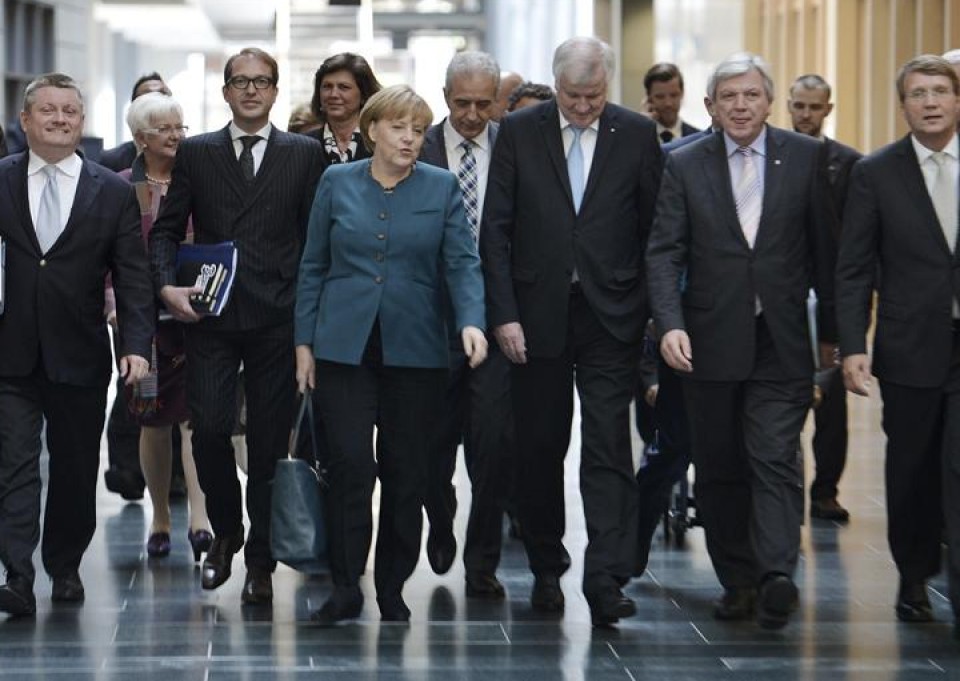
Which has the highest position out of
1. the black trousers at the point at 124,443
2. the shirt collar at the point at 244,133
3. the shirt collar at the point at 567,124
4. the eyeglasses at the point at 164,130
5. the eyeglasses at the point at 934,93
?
the eyeglasses at the point at 934,93

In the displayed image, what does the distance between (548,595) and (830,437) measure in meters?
2.74

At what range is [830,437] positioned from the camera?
9.70 m

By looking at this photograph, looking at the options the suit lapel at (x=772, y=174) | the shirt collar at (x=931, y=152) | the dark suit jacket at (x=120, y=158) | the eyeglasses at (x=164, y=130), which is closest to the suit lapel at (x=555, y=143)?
the suit lapel at (x=772, y=174)

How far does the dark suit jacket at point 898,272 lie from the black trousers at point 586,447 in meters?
0.78

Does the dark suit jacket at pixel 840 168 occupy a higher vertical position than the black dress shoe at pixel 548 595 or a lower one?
A: higher

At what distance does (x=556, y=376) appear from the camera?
24.1 feet

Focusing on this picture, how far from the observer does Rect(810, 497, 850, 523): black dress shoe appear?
31.4 feet

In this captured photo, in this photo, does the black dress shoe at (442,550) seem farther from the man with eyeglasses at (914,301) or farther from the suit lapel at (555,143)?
the man with eyeglasses at (914,301)

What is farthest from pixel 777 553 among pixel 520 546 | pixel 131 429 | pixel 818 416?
pixel 131 429

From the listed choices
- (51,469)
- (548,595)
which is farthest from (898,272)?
(51,469)

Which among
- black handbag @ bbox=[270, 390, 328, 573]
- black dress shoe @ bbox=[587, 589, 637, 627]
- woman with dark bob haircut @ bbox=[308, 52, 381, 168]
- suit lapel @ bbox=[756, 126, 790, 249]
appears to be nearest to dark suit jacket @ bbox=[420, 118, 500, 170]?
woman with dark bob haircut @ bbox=[308, 52, 381, 168]

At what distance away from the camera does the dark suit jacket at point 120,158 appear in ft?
33.2

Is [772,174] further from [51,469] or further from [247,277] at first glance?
[51,469]

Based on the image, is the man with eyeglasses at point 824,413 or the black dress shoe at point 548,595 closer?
the black dress shoe at point 548,595
